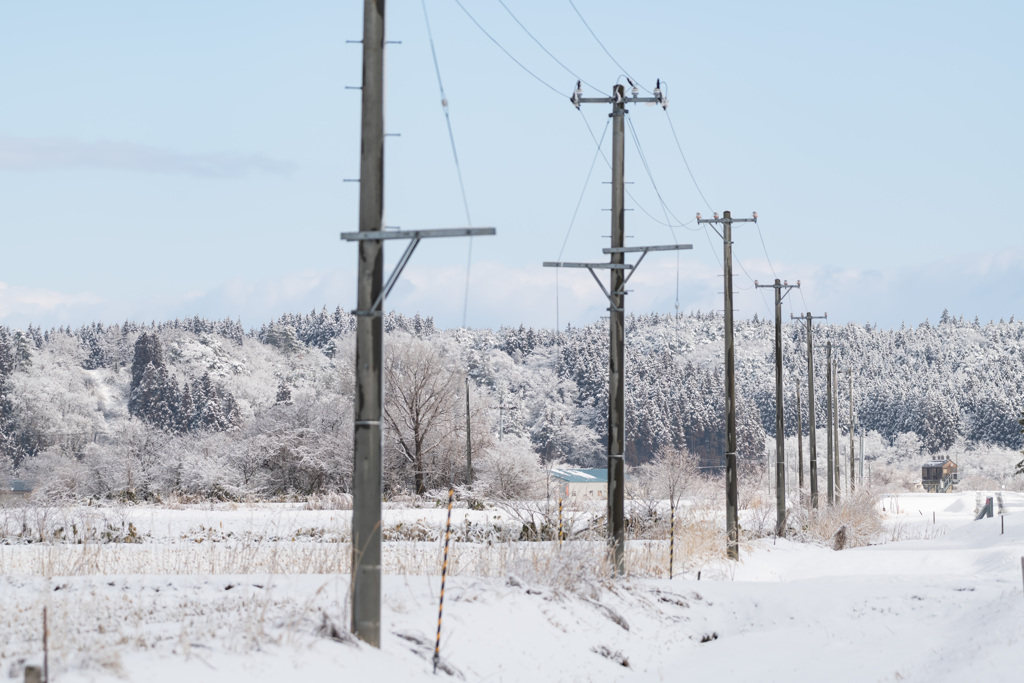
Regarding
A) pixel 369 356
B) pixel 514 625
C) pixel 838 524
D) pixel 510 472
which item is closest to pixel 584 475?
pixel 510 472

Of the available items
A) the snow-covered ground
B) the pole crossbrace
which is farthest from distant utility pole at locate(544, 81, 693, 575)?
the pole crossbrace

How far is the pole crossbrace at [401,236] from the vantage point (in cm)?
1154

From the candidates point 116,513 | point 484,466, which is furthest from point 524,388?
point 116,513

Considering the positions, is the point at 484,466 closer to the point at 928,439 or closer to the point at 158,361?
the point at 158,361

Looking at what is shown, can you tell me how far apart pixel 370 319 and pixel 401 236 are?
3.21 feet

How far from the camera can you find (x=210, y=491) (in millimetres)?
57625

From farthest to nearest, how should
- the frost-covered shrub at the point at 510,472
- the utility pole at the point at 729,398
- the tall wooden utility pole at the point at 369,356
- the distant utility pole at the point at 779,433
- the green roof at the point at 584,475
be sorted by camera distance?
the green roof at the point at 584,475, the frost-covered shrub at the point at 510,472, the distant utility pole at the point at 779,433, the utility pole at the point at 729,398, the tall wooden utility pole at the point at 369,356

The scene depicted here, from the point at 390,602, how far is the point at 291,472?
1909 inches

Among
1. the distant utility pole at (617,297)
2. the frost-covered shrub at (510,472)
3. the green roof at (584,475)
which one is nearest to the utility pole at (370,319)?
the distant utility pole at (617,297)

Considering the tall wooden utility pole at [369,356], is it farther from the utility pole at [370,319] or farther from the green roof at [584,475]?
the green roof at [584,475]

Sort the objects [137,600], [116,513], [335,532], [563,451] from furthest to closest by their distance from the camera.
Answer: [563,451]
[116,513]
[335,532]
[137,600]

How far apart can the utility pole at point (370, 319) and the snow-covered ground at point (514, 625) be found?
0.57 m

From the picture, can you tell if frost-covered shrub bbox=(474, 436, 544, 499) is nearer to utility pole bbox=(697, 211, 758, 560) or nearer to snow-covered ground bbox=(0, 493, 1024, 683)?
utility pole bbox=(697, 211, 758, 560)

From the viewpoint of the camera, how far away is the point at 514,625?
1341 cm
